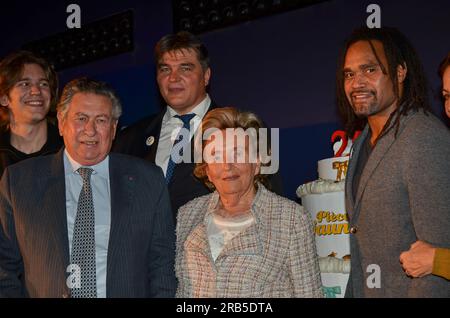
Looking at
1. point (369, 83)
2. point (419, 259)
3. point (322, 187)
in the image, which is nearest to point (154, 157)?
point (322, 187)

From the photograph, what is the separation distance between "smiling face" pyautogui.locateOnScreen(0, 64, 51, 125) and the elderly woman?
1265 mm

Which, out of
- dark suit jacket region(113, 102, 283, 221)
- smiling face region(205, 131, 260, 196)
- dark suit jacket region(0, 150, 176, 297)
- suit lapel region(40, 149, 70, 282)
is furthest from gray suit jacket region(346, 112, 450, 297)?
suit lapel region(40, 149, 70, 282)

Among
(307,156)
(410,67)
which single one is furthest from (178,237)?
(307,156)

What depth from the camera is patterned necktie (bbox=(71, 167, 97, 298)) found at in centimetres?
297

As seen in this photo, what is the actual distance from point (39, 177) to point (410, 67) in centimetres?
180

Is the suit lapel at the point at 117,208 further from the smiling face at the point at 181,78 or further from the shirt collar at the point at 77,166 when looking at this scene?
the smiling face at the point at 181,78

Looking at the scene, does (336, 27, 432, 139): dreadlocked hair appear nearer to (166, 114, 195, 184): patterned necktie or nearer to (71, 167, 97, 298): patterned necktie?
(166, 114, 195, 184): patterned necktie

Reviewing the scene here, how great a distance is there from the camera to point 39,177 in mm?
3125

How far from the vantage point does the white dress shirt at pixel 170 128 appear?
4.17 metres

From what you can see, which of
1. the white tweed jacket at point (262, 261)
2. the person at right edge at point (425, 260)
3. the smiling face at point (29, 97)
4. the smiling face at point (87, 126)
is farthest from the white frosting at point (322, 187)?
the smiling face at point (29, 97)

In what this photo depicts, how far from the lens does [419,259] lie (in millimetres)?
2803

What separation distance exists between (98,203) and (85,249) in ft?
0.74

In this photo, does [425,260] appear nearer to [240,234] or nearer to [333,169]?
[240,234]

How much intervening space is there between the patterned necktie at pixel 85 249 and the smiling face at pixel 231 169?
2.00 ft
